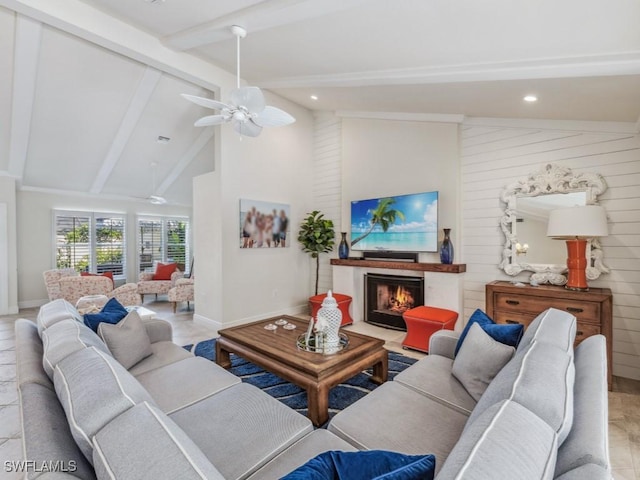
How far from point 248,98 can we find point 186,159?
16.0 feet

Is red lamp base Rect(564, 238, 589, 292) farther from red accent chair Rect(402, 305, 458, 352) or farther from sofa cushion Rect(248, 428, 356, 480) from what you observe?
sofa cushion Rect(248, 428, 356, 480)

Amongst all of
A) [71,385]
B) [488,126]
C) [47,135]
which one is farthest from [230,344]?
[47,135]

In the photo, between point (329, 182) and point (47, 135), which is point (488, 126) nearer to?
point (329, 182)

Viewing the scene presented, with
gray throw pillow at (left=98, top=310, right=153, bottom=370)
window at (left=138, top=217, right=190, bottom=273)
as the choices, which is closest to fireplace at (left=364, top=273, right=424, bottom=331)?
gray throw pillow at (left=98, top=310, right=153, bottom=370)

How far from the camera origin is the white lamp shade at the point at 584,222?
114 inches

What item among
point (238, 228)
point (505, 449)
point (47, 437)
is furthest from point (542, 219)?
point (47, 437)

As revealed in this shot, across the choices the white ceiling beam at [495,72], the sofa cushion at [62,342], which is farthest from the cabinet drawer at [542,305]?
the sofa cushion at [62,342]

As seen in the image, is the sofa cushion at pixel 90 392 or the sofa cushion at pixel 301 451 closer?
the sofa cushion at pixel 90 392

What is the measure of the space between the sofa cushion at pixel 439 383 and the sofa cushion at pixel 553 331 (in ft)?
1.47

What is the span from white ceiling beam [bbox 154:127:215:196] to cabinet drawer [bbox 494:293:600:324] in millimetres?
5704

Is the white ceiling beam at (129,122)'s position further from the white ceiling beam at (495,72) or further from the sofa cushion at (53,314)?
the sofa cushion at (53,314)

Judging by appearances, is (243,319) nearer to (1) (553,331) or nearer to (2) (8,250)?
(1) (553,331)

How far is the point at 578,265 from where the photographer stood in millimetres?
3096

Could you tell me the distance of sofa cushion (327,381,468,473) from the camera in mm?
1420
